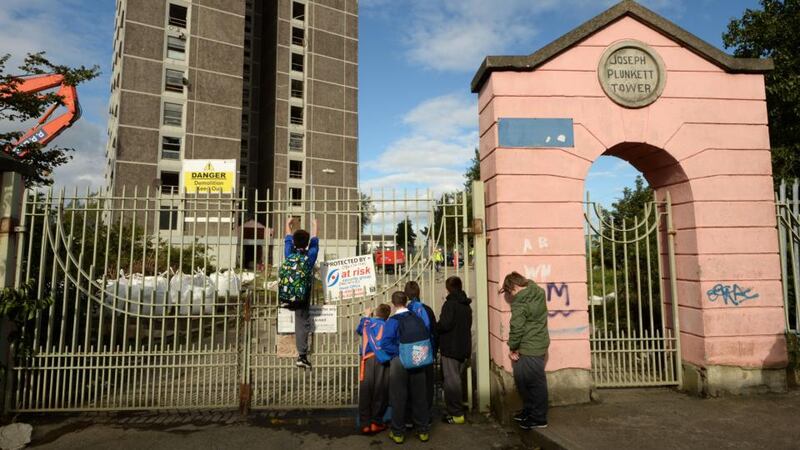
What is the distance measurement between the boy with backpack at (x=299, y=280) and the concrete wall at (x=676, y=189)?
7.67ft

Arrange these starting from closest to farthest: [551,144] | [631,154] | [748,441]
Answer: [748,441] < [551,144] < [631,154]

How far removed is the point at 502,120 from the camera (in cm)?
568

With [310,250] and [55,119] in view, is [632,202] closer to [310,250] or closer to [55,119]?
[310,250]

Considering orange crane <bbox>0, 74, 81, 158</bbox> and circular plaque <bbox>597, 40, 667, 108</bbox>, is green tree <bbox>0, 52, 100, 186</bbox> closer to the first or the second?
orange crane <bbox>0, 74, 81, 158</bbox>

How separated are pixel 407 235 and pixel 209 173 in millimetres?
21784

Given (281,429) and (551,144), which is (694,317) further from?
(281,429)

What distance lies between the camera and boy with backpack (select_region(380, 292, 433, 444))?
4750 millimetres

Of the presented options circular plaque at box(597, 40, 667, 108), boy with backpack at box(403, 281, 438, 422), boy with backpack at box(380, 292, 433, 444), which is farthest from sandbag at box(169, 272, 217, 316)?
circular plaque at box(597, 40, 667, 108)

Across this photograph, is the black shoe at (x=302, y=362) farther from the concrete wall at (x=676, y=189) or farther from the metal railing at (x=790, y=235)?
the metal railing at (x=790, y=235)

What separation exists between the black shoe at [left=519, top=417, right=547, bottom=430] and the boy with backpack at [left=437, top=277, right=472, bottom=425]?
29.5 inches

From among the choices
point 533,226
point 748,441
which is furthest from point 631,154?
point 748,441

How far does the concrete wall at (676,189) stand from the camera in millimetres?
5543

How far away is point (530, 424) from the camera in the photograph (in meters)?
4.76

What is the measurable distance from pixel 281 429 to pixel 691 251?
5602 millimetres
